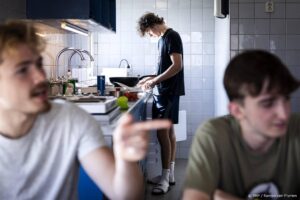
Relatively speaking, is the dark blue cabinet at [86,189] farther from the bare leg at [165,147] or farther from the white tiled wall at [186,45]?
the white tiled wall at [186,45]

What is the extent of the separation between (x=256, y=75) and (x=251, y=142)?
0.21 metres

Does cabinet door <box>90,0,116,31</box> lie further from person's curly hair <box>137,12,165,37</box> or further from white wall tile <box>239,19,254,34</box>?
white wall tile <box>239,19,254,34</box>

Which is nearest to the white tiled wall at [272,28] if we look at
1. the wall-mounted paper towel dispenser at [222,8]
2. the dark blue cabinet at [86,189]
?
the wall-mounted paper towel dispenser at [222,8]

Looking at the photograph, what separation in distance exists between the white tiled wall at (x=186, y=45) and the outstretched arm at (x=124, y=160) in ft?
12.5

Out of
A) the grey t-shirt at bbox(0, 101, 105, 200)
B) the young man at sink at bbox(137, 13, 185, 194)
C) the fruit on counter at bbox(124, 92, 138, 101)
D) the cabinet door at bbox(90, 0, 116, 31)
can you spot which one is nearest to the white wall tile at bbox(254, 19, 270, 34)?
the young man at sink at bbox(137, 13, 185, 194)

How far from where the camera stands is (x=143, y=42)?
5031 millimetres

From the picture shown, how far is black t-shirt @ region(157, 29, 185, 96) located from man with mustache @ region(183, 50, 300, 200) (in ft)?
7.48

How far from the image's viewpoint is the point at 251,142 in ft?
4.08

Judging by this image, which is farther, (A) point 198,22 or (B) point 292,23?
(A) point 198,22

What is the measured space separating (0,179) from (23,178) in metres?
0.06

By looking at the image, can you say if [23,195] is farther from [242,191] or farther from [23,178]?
[242,191]

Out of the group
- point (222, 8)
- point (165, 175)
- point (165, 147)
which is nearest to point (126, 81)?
point (165, 147)

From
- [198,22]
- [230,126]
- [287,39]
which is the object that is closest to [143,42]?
[198,22]

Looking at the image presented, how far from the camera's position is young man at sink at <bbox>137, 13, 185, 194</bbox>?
3.54 metres
